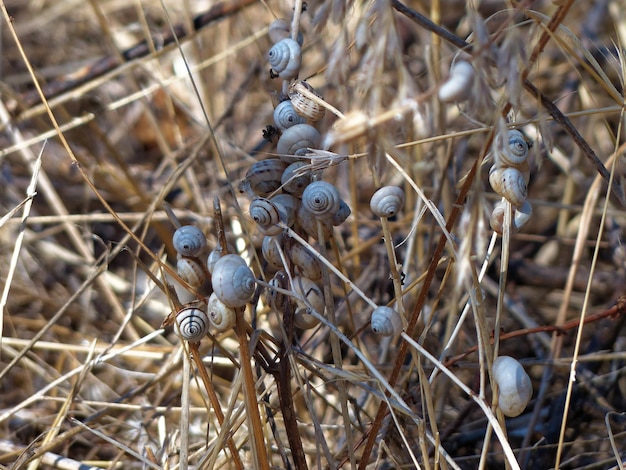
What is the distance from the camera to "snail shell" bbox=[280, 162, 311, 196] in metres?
0.86

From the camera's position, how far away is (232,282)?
0.79 m

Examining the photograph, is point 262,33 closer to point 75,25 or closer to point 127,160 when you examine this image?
point 127,160

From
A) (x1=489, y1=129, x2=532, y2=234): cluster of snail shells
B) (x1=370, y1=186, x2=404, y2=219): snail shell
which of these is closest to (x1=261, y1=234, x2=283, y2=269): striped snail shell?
(x1=370, y1=186, x2=404, y2=219): snail shell

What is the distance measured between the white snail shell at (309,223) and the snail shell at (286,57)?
0.17 m

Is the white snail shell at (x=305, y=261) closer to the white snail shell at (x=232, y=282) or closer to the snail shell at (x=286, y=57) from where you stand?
the white snail shell at (x=232, y=282)

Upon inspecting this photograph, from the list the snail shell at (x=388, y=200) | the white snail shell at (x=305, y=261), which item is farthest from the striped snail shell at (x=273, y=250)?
the snail shell at (x=388, y=200)

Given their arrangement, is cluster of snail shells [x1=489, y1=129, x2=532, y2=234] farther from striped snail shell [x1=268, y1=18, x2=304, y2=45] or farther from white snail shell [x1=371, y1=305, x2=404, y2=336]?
striped snail shell [x1=268, y1=18, x2=304, y2=45]

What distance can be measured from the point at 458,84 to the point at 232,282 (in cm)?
34

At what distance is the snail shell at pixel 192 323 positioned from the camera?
0.85m

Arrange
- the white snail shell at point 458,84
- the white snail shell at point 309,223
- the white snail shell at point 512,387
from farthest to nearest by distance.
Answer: the white snail shell at point 309,223
the white snail shell at point 512,387
the white snail shell at point 458,84

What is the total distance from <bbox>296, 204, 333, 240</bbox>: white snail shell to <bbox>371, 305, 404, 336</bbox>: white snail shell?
13 cm

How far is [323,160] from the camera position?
0.79 meters

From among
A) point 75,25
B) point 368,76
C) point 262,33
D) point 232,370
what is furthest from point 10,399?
point 75,25

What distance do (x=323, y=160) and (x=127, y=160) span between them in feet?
6.39
